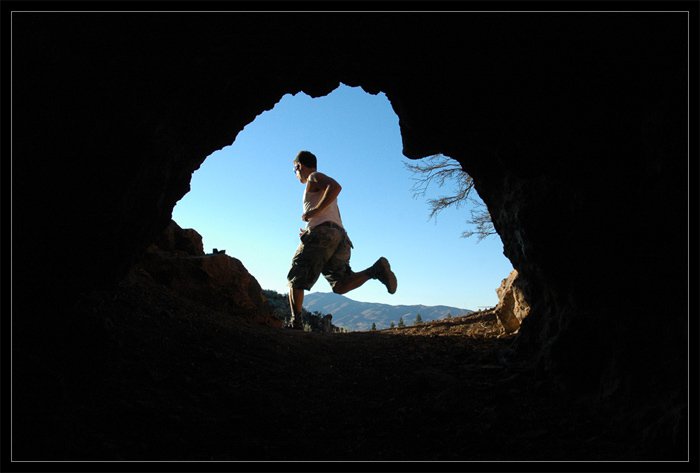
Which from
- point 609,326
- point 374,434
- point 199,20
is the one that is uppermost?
point 199,20

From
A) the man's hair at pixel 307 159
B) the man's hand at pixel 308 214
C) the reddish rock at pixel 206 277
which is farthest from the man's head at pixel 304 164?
the reddish rock at pixel 206 277

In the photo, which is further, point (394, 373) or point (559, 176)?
point (394, 373)

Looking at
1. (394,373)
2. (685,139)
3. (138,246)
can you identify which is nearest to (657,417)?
(685,139)

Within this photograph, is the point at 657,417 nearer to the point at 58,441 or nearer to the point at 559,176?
the point at 559,176

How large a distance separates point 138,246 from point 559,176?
407 centimetres

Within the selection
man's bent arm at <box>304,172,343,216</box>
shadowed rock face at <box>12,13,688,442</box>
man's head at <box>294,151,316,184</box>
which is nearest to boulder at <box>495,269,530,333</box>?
shadowed rock face at <box>12,13,688,442</box>

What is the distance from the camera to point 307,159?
794 centimetres

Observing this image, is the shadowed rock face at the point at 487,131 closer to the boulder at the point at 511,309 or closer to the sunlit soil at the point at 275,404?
the sunlit soil at the point at 275,404

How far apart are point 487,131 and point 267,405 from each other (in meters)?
3.06

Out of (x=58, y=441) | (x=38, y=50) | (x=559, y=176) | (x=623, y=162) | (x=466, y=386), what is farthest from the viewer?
(x=466, y=386)

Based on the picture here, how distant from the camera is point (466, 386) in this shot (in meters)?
3.40

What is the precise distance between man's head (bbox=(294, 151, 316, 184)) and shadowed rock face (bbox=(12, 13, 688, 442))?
3.92 meters

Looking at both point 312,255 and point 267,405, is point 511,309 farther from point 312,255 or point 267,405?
point 267,405

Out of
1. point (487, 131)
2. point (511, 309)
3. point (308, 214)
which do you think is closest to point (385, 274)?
point (308, 214)
